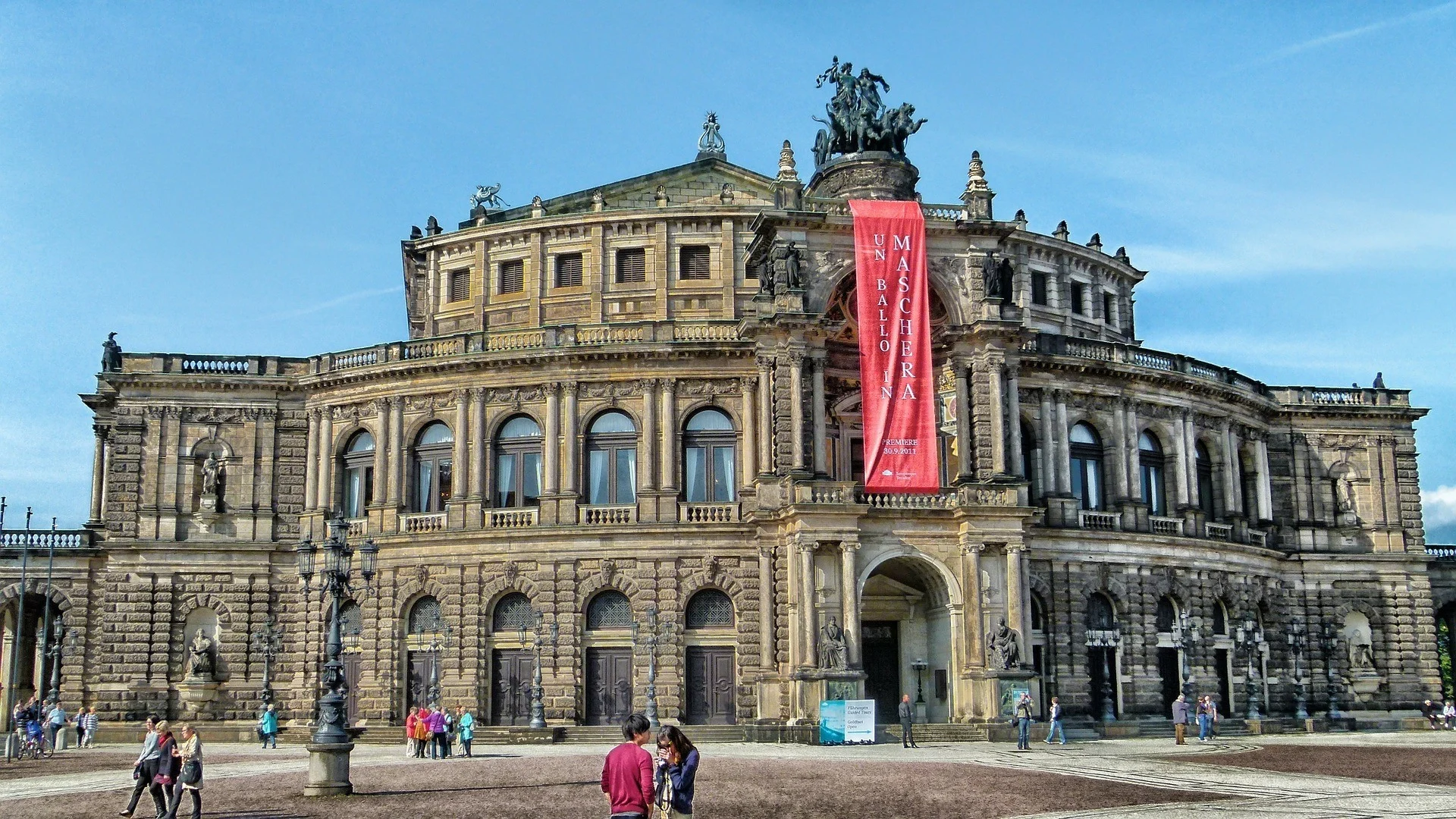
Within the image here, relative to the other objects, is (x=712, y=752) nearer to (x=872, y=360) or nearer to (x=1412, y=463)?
(x=872, y=360)

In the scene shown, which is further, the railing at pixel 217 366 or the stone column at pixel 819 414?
the railing at pixel 217 366

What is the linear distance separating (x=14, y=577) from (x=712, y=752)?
3305 cm

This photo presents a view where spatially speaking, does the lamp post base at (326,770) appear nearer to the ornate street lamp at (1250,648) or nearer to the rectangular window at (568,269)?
the rectangular window at (568,269)

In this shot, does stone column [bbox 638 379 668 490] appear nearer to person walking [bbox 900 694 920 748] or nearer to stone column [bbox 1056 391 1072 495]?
person walking [bbox 900 694 920 748]

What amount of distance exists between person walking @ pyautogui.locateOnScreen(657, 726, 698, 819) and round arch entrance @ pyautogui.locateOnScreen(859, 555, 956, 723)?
35.2 metres

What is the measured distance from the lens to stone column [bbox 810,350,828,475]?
49.8 metres

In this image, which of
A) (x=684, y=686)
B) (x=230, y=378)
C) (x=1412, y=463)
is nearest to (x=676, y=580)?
(x=684, y=686)

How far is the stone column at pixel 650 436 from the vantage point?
174 feet

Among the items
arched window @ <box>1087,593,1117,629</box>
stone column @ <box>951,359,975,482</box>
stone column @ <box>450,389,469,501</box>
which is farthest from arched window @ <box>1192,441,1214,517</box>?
stone column @ <box>450,389,469,501</box>

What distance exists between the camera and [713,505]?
2076 inches

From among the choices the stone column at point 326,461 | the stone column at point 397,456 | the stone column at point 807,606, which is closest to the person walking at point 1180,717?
the stone column at point 807,606

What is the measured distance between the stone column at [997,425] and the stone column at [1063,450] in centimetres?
532

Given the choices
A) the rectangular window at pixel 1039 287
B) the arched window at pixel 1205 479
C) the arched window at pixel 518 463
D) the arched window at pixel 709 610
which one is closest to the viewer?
the arched window at pixel 709 610

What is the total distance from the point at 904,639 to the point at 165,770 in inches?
1333
